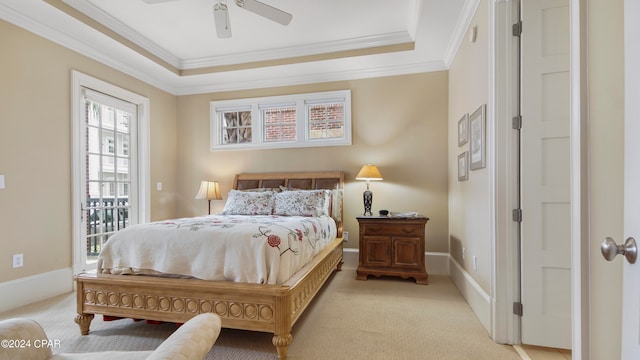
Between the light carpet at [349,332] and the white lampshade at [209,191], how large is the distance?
6.03ft

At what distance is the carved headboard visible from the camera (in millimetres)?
4113

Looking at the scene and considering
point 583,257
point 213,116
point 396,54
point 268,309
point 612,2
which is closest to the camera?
point 612,2

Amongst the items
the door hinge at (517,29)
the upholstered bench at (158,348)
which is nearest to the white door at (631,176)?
the upholstered bench at (158,348)

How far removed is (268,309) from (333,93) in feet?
10.7

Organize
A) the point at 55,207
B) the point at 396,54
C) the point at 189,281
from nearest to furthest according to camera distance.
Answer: the point at 189,281 < the point at 55,207 < the point at 396,54

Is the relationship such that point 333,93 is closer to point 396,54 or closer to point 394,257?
point 396,54

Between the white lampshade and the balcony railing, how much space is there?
3.30 feet

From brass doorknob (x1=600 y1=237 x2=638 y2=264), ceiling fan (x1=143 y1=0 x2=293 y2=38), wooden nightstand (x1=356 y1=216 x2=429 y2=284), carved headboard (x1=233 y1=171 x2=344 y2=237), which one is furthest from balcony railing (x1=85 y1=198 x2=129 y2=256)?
brass doorknob (x1=600 y1=237 x2=638 y2=264)

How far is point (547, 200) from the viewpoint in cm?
196

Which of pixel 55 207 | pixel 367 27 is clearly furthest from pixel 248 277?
pixel 367 27

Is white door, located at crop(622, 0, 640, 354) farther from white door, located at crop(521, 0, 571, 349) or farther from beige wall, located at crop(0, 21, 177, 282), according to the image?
beige wall, located at crop(0, 21, 177, 282)

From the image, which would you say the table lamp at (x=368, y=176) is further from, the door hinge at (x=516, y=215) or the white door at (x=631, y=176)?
the white door at (x=631, y=176)

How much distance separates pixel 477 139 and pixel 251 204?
2596 mm

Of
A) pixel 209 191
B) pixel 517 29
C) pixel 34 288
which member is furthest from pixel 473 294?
pixel 34 288
